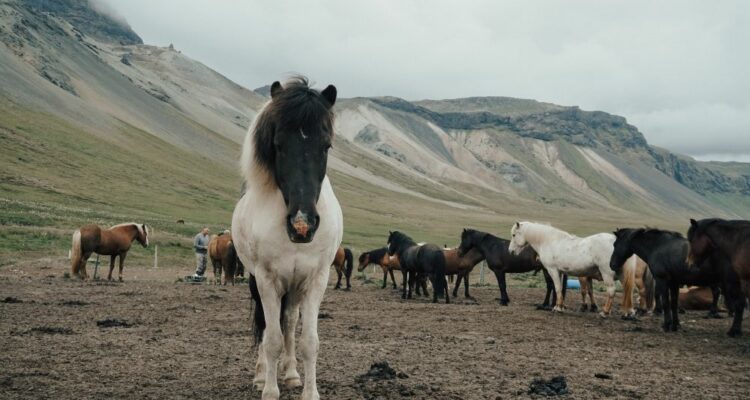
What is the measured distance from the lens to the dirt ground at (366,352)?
6.38 meters

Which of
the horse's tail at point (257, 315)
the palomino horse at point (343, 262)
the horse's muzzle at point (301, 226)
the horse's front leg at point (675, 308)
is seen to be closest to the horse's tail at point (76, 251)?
the palomino horse at point (343, 262)

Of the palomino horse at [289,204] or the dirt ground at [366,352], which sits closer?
the palomino horse at [289,204]

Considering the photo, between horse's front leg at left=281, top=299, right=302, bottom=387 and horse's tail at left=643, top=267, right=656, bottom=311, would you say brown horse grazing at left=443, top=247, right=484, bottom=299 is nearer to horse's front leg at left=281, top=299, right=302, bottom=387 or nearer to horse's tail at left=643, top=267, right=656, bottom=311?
horse's tail at left=643, top=267, right=656, bottom=311

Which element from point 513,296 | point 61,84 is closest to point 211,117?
point 61,84

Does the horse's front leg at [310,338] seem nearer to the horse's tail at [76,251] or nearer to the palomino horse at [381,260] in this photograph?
Result: the horse's tail at [76,251]

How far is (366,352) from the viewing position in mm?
8695

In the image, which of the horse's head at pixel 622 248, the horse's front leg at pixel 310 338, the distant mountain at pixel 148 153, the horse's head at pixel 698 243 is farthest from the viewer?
the distant mountain at pixel 148 153

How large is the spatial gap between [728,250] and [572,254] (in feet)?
16.1

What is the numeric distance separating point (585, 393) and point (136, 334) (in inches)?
282

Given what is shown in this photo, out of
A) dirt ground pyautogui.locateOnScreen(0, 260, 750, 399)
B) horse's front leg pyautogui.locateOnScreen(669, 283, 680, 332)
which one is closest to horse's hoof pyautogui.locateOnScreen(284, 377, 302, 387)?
dirt ground pyautogui.locateOnScreen(0, 260, 750, 399)

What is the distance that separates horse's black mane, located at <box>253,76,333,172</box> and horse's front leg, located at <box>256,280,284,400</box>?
3.80ft

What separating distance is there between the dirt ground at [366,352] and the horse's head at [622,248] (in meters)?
1.46

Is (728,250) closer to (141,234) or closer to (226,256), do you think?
(226,256)

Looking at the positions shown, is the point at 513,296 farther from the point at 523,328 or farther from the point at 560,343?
the point at 560,343
